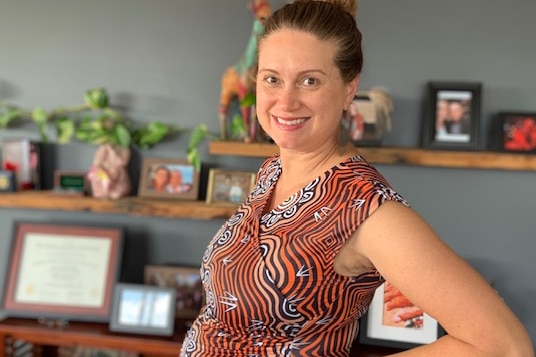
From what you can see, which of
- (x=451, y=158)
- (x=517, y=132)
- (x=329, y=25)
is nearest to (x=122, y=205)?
(x=451, y=158)

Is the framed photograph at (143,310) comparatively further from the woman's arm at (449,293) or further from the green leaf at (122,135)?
the woman's arm at (449,293)

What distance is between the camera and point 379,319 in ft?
6.01

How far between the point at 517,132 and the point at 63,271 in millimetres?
1709

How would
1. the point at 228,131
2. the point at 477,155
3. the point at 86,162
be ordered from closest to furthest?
1. the point at 477,155
2. the point at 228,131
3. the point at 86,162

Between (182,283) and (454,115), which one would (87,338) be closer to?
(182,283)

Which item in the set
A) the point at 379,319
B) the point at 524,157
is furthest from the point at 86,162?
the point at 524,157

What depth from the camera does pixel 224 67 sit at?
6.63 feet

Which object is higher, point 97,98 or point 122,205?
point 97,98

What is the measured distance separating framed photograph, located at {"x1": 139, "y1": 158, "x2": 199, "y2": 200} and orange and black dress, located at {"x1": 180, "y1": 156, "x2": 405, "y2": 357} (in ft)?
3.37

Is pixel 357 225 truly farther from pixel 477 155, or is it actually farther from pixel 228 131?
pixel 228 131

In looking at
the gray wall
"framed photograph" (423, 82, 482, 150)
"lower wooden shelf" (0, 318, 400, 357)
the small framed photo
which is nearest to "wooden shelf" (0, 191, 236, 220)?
the small framed photo

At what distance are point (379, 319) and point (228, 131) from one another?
0.85 metres

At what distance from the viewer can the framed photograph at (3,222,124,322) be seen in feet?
6.63

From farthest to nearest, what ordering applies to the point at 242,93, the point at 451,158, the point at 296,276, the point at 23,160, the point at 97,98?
the point at 23,160
the point at 97,98
the point at 242,93
the point at 451,158
the point at 296,276
